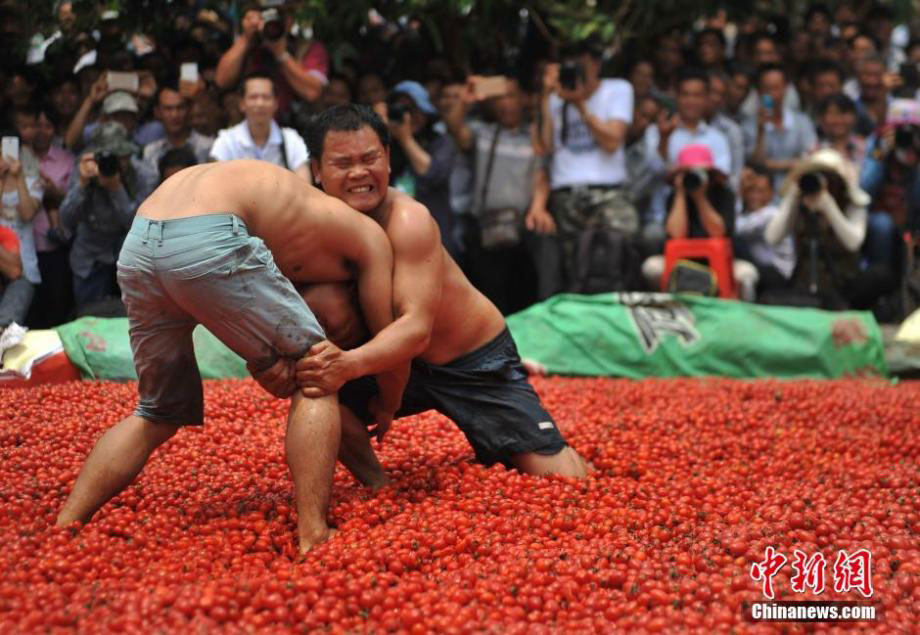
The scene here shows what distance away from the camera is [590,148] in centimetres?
890

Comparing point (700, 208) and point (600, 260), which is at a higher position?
point (700, 208)

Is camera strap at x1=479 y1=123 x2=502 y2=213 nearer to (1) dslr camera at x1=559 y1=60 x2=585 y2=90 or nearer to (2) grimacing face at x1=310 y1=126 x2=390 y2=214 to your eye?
(1) dslr camera at x1=559 y1=60 x2=585 y2=90

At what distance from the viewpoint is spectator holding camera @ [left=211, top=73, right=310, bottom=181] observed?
787 centimetres

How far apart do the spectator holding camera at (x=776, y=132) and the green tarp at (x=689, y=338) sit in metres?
1.91

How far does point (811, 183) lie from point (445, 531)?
5.80 metres

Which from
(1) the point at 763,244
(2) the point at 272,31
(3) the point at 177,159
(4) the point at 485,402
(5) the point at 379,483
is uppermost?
(2) the point at 272,31

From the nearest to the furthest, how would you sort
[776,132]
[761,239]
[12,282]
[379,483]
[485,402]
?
[379,483], [485,402], [12,282], [761,239], [776,132]

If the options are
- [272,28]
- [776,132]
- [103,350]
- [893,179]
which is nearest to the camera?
[103,350]

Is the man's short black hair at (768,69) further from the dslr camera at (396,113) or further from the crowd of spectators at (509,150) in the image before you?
the dslr camera at (396,113)

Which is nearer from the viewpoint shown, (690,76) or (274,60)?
(274,60)

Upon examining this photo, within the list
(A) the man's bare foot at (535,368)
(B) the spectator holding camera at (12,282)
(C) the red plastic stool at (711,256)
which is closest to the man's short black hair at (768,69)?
(C) the red plastic stool at (711,256)

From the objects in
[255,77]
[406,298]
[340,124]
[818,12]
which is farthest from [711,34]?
[406,298]

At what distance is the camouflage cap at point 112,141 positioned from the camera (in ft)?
25.7

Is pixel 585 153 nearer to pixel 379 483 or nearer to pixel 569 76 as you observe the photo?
pixel 569 76
